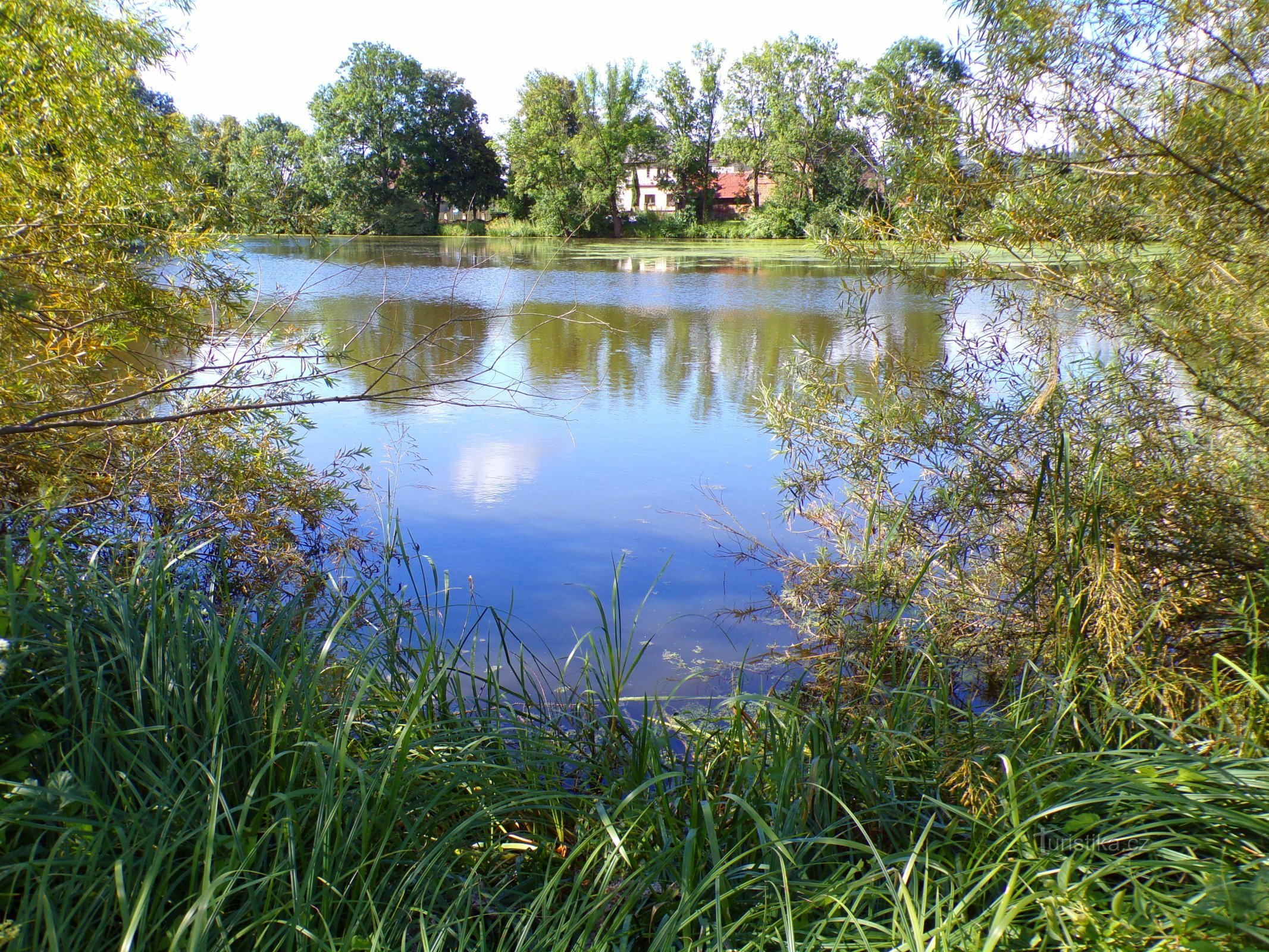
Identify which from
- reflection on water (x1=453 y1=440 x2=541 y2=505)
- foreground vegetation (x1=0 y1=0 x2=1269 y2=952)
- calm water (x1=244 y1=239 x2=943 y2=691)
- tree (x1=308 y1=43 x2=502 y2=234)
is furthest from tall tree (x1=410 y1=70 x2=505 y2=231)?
foreground vegetation (x1=0 y1=0 x2=1269 y2=952)

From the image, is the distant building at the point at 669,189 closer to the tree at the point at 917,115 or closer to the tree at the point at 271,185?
the tree at the point at 271,185

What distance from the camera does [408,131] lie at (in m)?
34.7

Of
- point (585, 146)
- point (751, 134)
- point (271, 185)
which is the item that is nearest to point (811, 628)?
point (271, 185)

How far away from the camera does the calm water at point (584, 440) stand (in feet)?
13.1

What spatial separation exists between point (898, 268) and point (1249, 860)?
222 cm

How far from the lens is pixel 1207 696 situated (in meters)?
2.20

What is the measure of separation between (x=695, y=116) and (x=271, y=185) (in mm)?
45872

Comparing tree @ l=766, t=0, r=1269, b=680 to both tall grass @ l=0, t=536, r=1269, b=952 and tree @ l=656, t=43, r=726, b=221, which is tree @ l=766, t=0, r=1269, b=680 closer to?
tall grass @ l=0, t=536, r=1269, b=952

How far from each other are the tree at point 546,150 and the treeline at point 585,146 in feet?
0.18

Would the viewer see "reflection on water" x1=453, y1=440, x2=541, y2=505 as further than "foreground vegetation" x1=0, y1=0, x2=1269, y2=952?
Yes

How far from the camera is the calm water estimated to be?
3.99m

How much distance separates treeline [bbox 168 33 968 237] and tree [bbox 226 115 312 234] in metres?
0.01

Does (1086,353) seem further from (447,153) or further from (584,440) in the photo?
(447,153)

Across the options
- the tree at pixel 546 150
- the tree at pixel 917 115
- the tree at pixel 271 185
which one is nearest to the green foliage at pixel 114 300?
the tree at pixel 271 185
